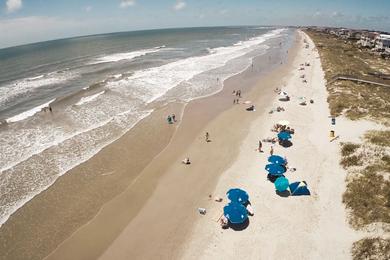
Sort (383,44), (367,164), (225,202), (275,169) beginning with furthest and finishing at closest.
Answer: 1. (383,44)
2. (367,164)
3. (275,169)
4. (225,202)

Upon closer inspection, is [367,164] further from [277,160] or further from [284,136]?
[284,136]

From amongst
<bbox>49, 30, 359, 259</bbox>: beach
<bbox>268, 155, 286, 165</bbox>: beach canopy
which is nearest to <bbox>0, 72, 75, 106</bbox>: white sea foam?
<bbox>49, 30, 359, 259</bbox>: beach

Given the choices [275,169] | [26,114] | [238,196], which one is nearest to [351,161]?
[275,169]

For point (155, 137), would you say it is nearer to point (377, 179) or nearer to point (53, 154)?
point (53, 154)

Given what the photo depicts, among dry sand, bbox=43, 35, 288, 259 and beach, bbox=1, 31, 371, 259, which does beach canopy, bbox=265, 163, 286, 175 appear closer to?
beach, bbox=1, 31, 371, 259

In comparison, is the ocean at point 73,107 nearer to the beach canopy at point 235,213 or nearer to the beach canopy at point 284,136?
the beach canopy at point 235,213

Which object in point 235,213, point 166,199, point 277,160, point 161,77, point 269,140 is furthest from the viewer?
point 161,77
